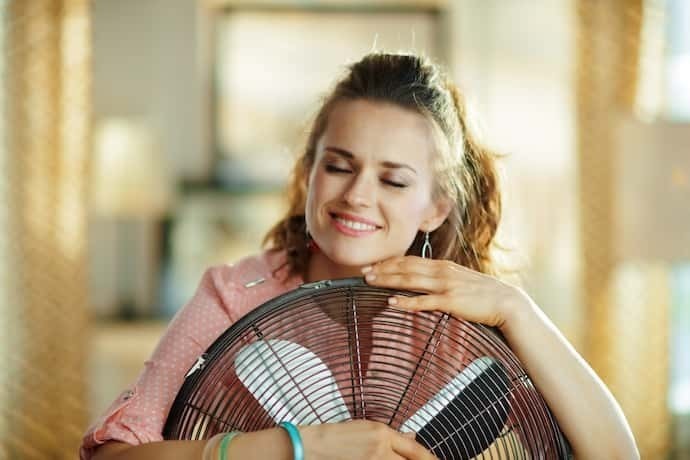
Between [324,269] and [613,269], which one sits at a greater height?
[324,269]

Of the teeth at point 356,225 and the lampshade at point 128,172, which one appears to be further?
the lampshade at point 128,172

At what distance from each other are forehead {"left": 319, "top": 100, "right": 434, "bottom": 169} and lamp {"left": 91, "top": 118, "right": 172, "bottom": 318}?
10.7ft

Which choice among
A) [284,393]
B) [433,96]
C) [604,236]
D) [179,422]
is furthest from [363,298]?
[604,236]

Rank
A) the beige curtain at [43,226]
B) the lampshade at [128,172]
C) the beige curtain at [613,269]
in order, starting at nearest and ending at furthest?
the beige curtain at [43,226] → the beige curtain at [613,269] → the lampshade at [128,172]

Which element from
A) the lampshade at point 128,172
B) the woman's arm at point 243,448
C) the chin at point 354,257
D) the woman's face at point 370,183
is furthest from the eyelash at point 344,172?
the lampshade at point 128,172

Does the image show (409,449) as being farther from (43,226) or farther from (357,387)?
(43,226)

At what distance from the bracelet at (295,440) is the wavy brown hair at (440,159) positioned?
42cm

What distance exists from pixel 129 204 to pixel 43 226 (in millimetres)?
1299

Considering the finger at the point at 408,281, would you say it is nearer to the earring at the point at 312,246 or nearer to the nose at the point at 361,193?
the nose at the point at 361,193

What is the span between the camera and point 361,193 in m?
1.21

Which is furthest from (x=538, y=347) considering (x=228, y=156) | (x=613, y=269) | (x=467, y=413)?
(x=228, y=156)

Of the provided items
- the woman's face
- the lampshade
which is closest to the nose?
the woman's face

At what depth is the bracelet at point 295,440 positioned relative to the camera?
3.18 ft

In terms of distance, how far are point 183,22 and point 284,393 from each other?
13.2 feet
